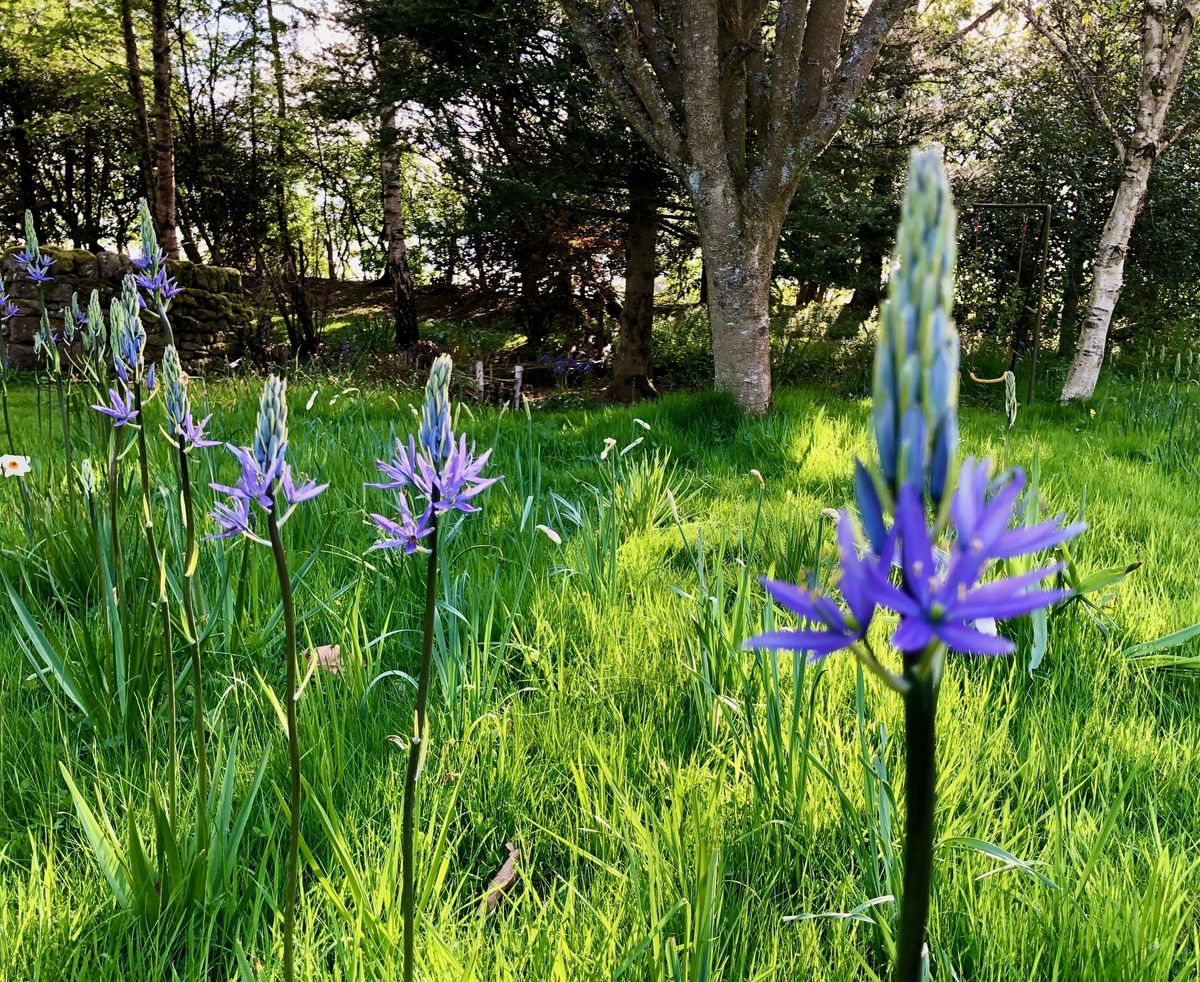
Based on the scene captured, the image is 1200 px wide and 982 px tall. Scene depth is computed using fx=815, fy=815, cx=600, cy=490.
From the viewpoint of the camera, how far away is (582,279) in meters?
12.0

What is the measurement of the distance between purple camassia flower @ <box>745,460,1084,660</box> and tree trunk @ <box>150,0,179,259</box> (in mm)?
13553

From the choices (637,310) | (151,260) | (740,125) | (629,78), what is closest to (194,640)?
(151,260)

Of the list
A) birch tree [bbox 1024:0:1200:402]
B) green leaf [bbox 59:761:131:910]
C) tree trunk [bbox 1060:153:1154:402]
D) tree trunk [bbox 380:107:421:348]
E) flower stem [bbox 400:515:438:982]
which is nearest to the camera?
flower stem [bbox 400:515:438:982]

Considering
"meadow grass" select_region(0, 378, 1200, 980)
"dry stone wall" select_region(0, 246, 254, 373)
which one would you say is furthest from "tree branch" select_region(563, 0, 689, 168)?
"dry stone wall" select_region(0, 246, 254, 373)

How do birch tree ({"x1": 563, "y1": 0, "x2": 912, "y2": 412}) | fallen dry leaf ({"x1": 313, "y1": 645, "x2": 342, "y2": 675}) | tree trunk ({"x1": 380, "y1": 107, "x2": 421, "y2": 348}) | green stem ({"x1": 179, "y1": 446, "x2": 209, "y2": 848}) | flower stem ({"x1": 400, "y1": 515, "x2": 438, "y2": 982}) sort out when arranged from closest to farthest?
1. flower stem ({"x1": 400, "y1": 515, "x2": 438, "y2": 982})
2. green stem ({"x1": 179, "y1": 446, "x2": 209, "y2": 848})
3. fallen dry leaf ({"x1": 313, "y1": 645, "x2": 342, "y2": 675})
4. birch tree ({"x1": 563, "y1": 0, "x2": 912, "y2": 412})
5. tree trunk ({"x1": 380, "y1": 107, "x2": 421, "y2": 348})

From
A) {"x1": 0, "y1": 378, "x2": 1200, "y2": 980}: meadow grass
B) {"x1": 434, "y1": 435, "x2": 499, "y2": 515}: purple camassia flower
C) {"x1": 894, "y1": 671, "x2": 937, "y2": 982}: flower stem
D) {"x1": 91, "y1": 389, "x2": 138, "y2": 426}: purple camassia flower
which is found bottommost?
{"x1": 0, "y1": 378, "x2": 1200, "y2": 980}: meadow grass

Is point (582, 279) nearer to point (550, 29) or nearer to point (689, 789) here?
point (550, 29)

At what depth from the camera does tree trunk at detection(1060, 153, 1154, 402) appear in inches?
266

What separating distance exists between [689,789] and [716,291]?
5.12 meters

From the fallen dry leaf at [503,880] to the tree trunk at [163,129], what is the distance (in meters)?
12.7

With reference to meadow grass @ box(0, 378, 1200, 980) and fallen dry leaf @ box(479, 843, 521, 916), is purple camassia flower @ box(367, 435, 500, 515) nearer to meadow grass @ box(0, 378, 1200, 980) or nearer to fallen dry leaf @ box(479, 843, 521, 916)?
meadow grass @ box(0, 378, 1200, 980)

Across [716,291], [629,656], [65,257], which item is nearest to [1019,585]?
[629,656]

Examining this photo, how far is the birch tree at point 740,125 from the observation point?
231 inches

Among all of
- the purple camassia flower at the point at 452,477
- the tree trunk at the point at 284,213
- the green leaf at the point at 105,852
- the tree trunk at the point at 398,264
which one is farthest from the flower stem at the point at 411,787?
the tree trunk at the point at 398,264
